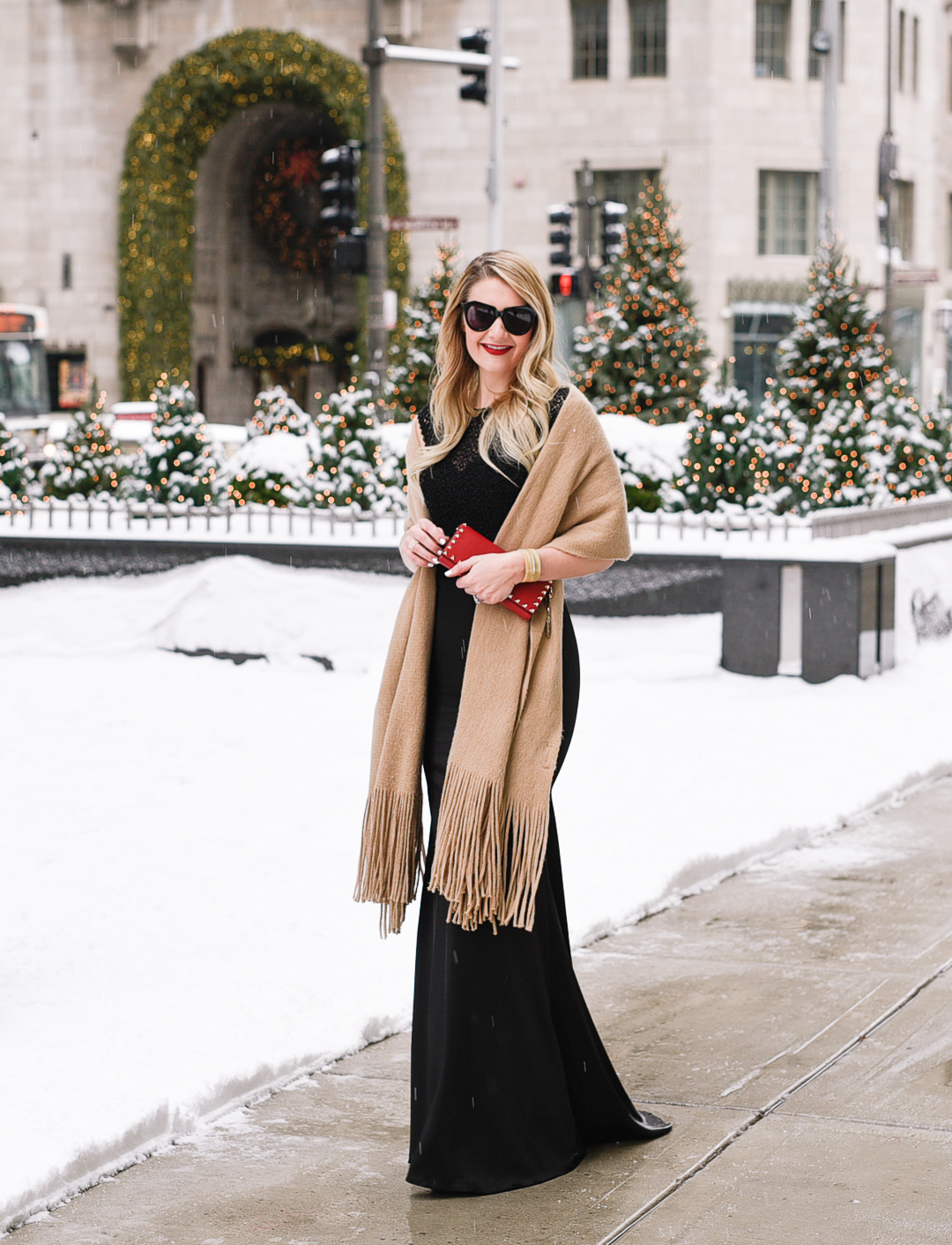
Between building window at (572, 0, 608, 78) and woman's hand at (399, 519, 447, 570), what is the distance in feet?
120

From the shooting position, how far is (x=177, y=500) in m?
15.2

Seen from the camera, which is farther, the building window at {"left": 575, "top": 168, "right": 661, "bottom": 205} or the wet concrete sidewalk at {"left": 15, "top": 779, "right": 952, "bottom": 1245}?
the building window at {"left": 575, "top": 168, "right": 661, "bottom": 205}

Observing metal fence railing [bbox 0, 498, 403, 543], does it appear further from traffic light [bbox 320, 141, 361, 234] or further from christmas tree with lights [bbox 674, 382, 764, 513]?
traffic light [bbox 320, 141, 361, 234]

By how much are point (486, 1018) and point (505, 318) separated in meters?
1.54


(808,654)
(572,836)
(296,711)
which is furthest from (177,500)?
(572,836)

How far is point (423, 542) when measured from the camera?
4109 millimetres

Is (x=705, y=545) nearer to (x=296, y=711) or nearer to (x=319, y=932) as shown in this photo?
(x=296, y=711)

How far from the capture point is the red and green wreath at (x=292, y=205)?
4400cm

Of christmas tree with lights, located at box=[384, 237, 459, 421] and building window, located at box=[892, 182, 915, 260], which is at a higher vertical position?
building window, located at box=[892, 182, 915, 260]

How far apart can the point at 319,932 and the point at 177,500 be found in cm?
955

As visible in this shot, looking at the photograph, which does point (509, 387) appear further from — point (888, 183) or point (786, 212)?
point (786, 212)

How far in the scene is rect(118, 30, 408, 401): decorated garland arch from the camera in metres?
39.1

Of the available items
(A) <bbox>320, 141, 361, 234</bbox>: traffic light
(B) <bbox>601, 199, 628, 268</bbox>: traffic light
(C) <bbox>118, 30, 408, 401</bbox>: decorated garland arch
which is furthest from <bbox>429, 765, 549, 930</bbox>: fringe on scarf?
(C) <bbox>118, 30, 408, 401</bbox>: decorated garland arch

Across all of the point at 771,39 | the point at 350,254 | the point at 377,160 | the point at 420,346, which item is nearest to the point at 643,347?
the point at 420,346
